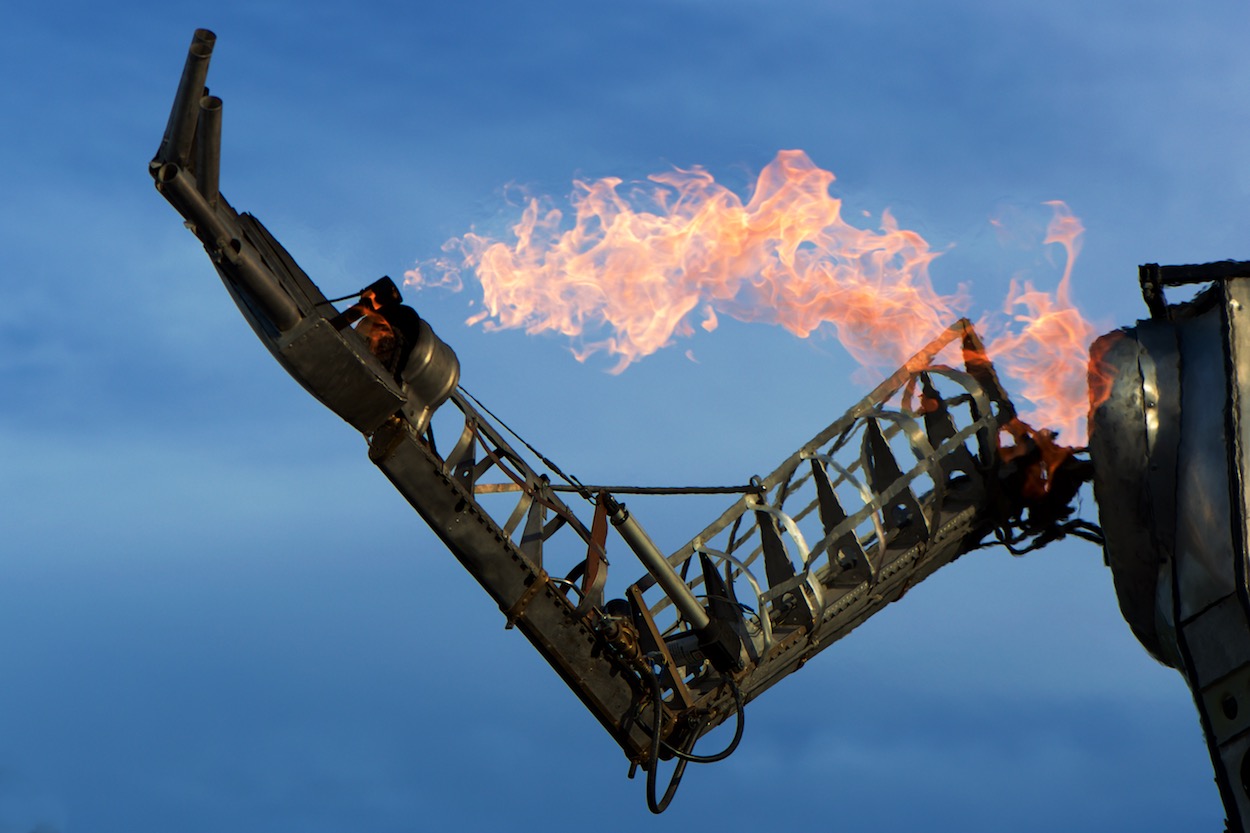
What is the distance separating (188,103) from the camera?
40.3 feet

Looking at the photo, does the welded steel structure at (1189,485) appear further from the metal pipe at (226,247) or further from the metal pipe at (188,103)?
the metal pipe at (188,103)

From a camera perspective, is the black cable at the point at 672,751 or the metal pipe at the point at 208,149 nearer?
the metal pipe at the point at 208,149

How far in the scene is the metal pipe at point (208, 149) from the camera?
12469 mm

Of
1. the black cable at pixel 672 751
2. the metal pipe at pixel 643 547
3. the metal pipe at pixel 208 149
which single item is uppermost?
the metal pipe at pixel 208 149

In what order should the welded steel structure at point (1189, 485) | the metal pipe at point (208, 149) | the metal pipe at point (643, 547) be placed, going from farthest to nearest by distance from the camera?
the metal pipe at point (643, 547)
the welded steel structure at point (1189, 485)
the metal pipe at point (208, 149)

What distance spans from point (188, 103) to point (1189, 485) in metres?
9.44

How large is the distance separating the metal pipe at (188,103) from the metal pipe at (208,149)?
80 mm

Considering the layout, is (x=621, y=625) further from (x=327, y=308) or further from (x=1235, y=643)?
(x=1235, y=643)

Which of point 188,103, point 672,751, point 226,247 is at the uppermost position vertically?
point 188,103

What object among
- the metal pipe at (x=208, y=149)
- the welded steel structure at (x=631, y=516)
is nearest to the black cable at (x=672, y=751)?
the welded steel structure at (x=631, y=516)

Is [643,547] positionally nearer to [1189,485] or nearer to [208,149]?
[1189,485]

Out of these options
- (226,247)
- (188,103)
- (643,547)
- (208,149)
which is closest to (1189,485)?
(643,547)

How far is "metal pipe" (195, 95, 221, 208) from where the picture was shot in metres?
12.5

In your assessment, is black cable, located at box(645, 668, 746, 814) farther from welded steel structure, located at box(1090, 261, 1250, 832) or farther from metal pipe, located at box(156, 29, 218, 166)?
metal pipe, located at box(156, 29, 218, 166)
